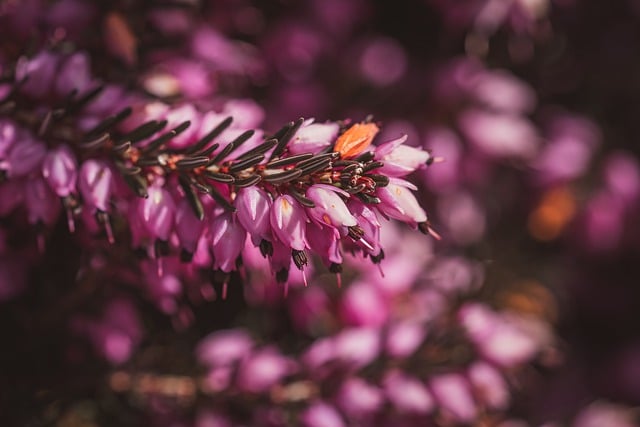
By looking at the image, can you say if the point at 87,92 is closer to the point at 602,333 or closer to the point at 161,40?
the point at 161,40

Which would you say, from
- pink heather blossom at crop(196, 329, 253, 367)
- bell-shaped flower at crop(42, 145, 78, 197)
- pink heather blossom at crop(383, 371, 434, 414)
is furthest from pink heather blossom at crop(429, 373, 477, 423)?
bell-shaped flower at crop(42, 145, 78, 197)

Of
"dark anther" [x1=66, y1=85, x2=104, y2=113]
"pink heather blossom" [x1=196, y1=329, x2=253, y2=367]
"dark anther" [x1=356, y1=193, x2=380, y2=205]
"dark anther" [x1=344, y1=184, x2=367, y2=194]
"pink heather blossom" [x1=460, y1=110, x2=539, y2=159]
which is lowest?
"pink heather blossom" [x1=196, y1=329, x2=253, y2=367]

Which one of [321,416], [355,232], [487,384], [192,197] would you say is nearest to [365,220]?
[355,232]

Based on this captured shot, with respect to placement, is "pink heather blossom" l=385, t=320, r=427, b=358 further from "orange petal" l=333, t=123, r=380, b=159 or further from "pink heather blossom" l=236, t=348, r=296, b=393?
"orange petal" l=333, t=123, r=380, b=159

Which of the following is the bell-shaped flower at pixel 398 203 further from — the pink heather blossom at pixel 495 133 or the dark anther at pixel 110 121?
the pink heather blossom at pixel 495 133

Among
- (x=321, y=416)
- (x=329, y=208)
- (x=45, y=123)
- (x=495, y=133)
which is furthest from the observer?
(x=495, y=133)

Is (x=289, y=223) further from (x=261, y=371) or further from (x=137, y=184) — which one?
(x=261, y=371)

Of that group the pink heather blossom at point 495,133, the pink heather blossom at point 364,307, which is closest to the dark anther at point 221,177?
the pink heather blossom at point 364,307

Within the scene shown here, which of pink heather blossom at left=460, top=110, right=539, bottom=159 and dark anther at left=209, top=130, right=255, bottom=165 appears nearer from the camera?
dark anther at left=209, top=130, right=255, bottom=165

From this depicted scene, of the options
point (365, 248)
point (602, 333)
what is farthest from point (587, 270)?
point (365, 248)
